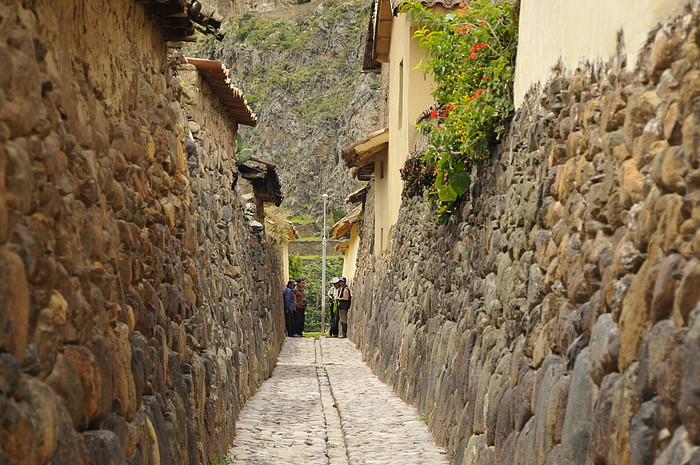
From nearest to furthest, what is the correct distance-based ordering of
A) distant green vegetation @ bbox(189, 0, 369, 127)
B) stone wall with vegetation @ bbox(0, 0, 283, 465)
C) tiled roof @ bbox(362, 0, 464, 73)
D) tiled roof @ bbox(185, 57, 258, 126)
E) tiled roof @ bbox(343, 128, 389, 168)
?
stone wall with vegetation @ bbox(0, 0, 283, 465) → tiled roof @ bbox(185, 57, 258, 126) → tiled roof @ bbox(362, 0, 464, 73) → tiled roof @ bbox(343, 128, 389, 168) → distant green vegetation @ bbox(189, 0, 369, 127)

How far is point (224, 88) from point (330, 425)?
4494 mm

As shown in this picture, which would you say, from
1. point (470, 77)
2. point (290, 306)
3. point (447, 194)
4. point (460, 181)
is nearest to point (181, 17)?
point (470, 77)

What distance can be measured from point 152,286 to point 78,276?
2.05m

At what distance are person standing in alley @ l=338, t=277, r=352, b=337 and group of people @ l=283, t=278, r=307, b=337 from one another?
1.25m

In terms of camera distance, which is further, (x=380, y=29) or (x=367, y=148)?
(x=367, y=148)

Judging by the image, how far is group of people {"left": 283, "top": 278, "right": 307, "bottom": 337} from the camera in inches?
1102

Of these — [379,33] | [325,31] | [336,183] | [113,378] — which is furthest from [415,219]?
[325,31]

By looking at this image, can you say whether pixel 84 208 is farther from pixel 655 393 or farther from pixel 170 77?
pixel 170 77

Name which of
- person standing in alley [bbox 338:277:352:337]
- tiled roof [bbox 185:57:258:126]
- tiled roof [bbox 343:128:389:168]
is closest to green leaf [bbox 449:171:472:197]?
tiled roof [bbox 185:57:258:126]

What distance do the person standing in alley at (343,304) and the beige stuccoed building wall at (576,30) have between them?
20.9m

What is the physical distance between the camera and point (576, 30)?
6090 millimetres

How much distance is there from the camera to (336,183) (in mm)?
66562

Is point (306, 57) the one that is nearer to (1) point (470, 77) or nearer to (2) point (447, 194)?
(2) point (447, 194)

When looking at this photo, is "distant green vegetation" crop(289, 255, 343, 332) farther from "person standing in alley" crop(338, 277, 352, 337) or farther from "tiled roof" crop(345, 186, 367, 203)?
"tiled roof" crop(345, 186, 367, 203)
